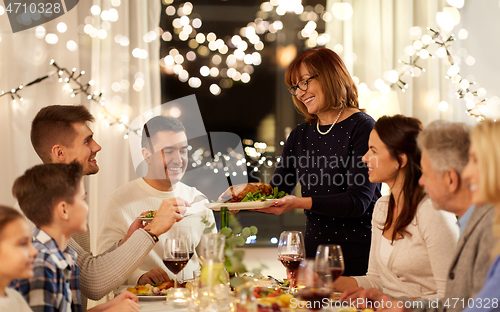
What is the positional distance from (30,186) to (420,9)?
3.78 meters

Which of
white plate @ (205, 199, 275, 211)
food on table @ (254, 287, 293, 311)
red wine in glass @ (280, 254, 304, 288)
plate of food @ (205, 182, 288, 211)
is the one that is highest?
plate of food @ (205, 182, 288, 211)

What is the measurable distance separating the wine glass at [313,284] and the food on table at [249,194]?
0.95m

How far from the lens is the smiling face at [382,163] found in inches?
71.3

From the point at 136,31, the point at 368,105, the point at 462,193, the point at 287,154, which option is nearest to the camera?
the point at 462,193

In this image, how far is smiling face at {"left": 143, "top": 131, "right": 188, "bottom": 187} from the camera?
2525mm

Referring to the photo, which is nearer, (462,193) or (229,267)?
(462,193)

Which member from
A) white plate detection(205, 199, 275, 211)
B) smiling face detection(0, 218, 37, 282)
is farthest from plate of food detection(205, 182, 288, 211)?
smiling face detection(0, 218, 37, 282)

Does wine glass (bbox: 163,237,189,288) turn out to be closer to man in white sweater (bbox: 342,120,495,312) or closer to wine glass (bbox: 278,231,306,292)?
wine glass (bbox: 278,231,306,292)

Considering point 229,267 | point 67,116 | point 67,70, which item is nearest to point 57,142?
point 67,116

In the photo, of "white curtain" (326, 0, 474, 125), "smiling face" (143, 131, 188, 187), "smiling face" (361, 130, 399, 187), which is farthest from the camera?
"white curtain" (326, 0, 474, 125)

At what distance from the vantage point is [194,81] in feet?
13.3

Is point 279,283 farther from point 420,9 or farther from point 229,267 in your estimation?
point 420,9

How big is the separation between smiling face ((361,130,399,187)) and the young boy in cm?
102

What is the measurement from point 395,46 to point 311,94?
2.13 metres
